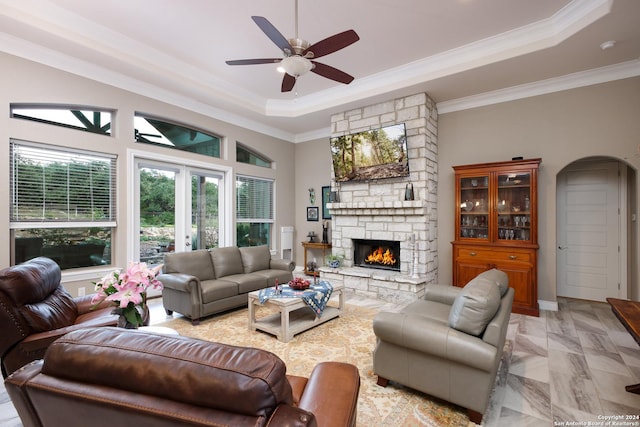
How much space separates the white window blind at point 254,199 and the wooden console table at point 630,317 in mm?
5581

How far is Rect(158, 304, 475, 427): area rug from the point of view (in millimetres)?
2094

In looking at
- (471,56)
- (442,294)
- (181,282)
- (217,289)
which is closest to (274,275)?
(217,289)

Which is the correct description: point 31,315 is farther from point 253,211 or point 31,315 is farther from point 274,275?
point 253,211

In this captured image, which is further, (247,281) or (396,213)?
(396,213)

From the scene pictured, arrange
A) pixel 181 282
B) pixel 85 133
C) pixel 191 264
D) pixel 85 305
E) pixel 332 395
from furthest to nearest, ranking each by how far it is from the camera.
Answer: pixel 191 264 < pixel 85 133 < pixel 181 282 < pixel 85 305 < pixel 332 395

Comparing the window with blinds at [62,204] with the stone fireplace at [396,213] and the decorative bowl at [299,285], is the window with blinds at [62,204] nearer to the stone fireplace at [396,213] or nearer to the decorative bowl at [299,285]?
the decorative bowl at [299,285]

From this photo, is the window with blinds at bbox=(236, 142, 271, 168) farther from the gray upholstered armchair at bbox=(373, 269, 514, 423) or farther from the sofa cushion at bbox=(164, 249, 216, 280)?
the gray upholstered armchair at bbox=(373, 269, 514, 423)

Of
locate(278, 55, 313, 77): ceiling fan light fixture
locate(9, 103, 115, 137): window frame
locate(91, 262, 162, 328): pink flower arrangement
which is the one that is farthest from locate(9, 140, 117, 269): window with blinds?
locate(278, 55, 313, 77): ceiling fan light fixture

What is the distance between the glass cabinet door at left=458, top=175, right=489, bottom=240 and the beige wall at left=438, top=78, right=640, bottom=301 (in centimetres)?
36

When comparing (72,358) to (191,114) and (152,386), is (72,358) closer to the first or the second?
(152,386)

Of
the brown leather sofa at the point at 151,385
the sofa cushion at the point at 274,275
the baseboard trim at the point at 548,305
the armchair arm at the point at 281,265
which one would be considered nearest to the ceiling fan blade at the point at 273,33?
the brown leather sofa at the point at 151,385

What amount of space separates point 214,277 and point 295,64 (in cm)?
321

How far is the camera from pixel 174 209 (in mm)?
5223

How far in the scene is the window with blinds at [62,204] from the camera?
Answer: 3572mm
